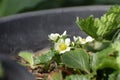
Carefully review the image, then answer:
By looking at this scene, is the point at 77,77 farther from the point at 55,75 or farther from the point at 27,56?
the point at 27,56

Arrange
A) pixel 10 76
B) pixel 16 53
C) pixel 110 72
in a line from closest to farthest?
pixel 10 76 < pixel 110 72 < pixel 16 53

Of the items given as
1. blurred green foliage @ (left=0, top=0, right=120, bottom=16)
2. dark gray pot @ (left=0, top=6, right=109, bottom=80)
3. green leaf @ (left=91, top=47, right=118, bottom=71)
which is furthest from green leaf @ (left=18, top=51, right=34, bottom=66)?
blurred green foliage @ (left=0, top=0, right=120, bottom=16)

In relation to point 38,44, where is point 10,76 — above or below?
below

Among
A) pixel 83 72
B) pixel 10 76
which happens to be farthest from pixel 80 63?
pixel 10 76

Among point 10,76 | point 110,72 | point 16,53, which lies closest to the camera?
point 10,76

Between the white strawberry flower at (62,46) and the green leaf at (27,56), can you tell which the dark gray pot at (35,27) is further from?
the white strawberry flower at (62,46)

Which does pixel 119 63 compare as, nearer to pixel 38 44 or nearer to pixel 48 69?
pixel 48 69
